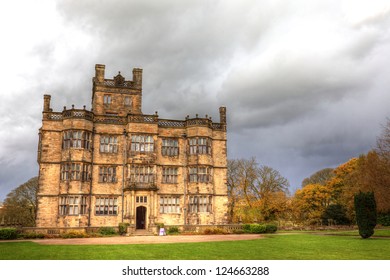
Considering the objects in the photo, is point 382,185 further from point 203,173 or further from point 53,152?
point 53,152

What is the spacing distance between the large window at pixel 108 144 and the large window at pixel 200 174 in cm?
866

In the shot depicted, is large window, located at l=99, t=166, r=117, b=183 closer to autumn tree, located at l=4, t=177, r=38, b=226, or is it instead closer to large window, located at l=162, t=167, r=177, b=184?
large window, located at l=162, t=167, r=177, b=184

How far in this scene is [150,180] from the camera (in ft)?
125

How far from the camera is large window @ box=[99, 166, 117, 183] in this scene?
37.5 meters

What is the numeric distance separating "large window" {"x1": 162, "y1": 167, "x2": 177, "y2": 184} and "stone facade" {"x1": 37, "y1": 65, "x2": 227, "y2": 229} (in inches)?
4.4

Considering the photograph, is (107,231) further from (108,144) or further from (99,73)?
(99,73)

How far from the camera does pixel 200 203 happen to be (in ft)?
127

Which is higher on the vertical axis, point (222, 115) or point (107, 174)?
point (222, 115)

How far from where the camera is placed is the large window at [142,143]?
3834cm

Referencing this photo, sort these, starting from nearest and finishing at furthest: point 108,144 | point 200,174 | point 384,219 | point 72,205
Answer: point 72,205
point 108,144
point 200,174
point 384,219

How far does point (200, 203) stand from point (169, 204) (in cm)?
339

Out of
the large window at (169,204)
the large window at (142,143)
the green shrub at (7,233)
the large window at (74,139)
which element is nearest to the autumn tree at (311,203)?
the large window at (169,204)

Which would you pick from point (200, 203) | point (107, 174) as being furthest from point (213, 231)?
point (107, 174)

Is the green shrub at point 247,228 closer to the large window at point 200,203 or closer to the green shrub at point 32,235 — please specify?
the large window at point 200,203
